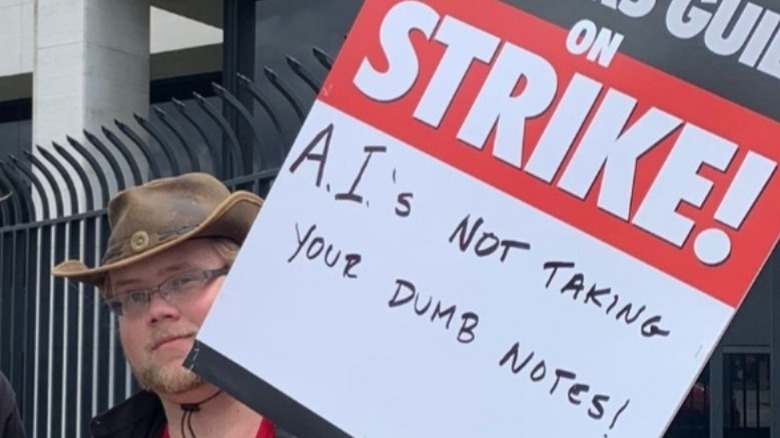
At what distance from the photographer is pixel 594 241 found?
1.45 m

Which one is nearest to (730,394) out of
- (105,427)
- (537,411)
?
(105,427)

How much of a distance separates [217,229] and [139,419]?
40 cm

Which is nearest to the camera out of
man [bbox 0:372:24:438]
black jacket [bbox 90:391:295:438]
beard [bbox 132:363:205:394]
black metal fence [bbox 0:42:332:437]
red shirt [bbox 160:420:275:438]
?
beard [bbox 132:363:205:394]

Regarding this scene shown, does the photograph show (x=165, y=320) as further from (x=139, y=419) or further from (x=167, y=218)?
(x=139, y=419)

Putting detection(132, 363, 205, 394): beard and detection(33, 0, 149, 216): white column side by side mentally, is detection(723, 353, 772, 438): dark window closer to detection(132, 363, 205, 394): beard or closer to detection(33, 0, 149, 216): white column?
detection(33, 0, 149, 216): white column

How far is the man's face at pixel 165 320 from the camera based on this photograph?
187 centimetres

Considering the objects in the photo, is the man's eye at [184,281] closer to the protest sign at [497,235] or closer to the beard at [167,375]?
the beard at [167,375]

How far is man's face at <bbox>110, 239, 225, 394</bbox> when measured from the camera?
6.15 ft

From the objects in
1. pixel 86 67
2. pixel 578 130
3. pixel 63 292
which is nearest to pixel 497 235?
pixel 578 130

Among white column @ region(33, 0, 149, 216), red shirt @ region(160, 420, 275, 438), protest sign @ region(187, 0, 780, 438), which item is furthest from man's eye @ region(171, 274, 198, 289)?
white column @ region(33, 0, 149, 216)

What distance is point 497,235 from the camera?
1.48 metres

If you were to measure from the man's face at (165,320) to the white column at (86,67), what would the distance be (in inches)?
198

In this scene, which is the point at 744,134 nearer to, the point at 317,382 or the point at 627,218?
the point at 627,218

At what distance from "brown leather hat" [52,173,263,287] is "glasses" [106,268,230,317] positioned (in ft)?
0.18
